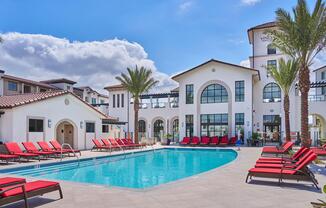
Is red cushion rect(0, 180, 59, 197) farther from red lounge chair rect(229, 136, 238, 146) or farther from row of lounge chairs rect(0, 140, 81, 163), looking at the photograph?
red lounge chair rect(229, 136, 238, 146)

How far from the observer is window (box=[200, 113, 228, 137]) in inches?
1231

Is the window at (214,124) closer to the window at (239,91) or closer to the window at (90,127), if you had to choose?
the window at (239,91)

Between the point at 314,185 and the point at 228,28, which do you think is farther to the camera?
the point at 228,28

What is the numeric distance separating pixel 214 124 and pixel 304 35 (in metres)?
18.4

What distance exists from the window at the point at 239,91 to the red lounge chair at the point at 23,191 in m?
26.2

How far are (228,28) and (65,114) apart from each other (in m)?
12.5

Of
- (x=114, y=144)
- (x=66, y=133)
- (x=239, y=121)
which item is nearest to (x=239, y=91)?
(x=239, y=121)

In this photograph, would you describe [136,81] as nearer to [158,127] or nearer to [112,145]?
[112,145]

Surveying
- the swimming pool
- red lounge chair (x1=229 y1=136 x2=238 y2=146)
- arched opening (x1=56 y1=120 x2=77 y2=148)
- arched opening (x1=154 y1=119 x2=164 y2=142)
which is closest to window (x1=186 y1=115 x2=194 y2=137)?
red lounge chair (x1=229 y1=136 x2=238 y2=146)

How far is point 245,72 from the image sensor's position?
1205 inches

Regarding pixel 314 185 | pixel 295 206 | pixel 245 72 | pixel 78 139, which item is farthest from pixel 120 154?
pixel 245 72

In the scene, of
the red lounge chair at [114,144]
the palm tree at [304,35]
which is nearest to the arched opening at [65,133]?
the red lounge chair at [114,144]

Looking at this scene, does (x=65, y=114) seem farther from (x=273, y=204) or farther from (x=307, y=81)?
(x=273, y=204)

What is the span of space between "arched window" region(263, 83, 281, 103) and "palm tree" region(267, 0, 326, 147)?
57.4 feet
